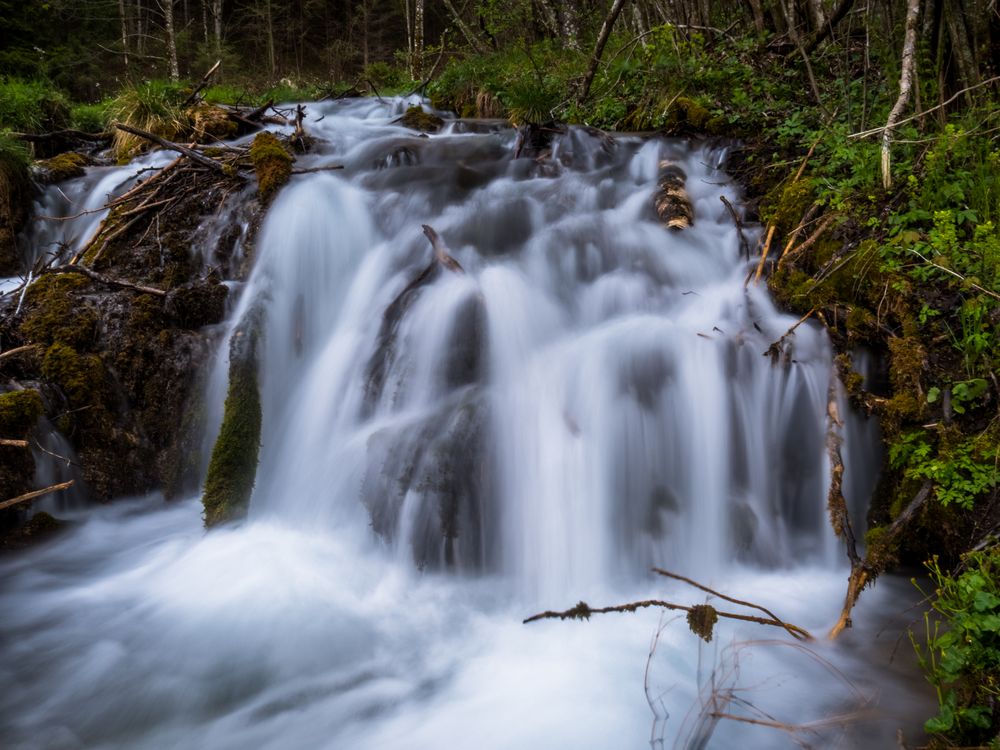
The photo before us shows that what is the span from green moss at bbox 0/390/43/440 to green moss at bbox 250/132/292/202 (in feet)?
7.64

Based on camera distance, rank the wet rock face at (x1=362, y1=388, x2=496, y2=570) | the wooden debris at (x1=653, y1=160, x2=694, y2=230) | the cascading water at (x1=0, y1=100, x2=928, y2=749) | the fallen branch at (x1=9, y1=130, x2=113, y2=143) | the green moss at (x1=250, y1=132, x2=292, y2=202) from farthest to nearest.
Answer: the fallen branch at (x1=9, y1=130, x2=113, y2=143)
the green moss at (x1=250, y1=132, x2=292, y2=202)
the wooden debris at (x1=653, y1=160, x2=694, y2=230)
the wet rock face at (x1=362, y1=388, x2=496, y2=570)
the cascading water at (x1=0, y1=100, x2=928, y2=749)

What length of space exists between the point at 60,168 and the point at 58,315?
11.0 ft

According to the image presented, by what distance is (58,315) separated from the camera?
13.6 ft

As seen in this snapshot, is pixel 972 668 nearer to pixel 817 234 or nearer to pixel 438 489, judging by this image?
pixel 438 489

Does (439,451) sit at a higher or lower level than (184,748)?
higher

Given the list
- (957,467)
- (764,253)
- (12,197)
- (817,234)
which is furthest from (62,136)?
(957,467)

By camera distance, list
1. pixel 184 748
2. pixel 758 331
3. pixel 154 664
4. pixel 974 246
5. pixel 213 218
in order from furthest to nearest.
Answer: pixel 213 218, pixel 758 331, pixel 974 246, pixel 154 664, pixel 184 748

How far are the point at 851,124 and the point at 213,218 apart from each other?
4.83 meters

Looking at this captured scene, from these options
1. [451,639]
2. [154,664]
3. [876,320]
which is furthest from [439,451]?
[876,320]

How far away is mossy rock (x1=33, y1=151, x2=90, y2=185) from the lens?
6.44 metres

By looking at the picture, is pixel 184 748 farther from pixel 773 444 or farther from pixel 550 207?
pixel 550 207

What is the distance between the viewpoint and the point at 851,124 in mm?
4668

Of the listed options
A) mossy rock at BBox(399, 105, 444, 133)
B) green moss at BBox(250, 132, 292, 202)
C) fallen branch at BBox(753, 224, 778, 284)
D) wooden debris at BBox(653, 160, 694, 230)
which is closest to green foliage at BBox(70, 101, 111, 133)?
mossy rock at BBox(399, 105, 444, 133)

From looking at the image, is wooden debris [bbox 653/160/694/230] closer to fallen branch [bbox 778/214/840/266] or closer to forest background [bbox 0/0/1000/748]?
forest background [bbox 0/0/1000/748]
